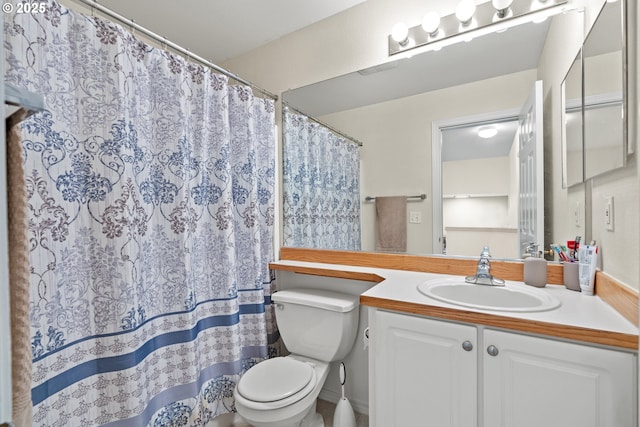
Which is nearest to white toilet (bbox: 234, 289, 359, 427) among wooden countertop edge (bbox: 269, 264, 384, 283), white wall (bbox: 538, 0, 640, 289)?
wooden countertop edge (bbox: 269, 264, 384, 283)

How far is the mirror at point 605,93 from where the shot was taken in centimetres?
91

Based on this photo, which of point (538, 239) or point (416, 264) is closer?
point (538, 239)

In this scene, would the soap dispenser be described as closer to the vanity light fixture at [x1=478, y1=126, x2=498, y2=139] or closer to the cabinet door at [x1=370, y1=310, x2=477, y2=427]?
the cabinet door at [x1=370, y1=310, x2=477, y2=427]

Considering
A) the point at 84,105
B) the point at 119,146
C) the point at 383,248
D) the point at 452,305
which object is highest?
the point at 84,105

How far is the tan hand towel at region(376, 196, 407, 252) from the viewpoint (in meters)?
1.70

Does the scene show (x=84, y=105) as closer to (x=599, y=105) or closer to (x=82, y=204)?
(x=82, y=204)

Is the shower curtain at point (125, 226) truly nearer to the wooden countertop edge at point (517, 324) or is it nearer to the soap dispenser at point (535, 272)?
the wooden countertop edge at point (517, 324)

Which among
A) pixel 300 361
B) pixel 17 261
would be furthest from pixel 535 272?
pixel 17 261

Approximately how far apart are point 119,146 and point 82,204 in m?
0.26

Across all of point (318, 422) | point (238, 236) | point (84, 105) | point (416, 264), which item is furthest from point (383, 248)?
point (84, 105)

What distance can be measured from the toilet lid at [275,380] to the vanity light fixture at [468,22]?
1.82 m

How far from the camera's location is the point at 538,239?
4.46 ft

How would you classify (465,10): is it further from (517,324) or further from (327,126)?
(517,324)

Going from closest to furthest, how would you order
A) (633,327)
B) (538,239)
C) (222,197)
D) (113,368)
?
(633,327) → (113,368) → (538,239) → (222,197)
